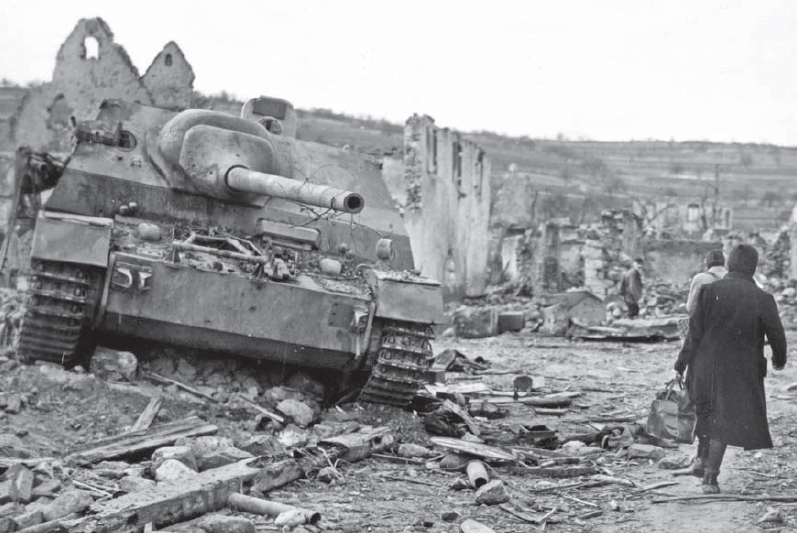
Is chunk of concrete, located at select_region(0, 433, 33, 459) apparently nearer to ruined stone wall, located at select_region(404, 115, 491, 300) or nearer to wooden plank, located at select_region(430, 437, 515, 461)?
wooden plank, located at select_region(430, 437, 515, 461)

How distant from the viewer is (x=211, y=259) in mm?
7328

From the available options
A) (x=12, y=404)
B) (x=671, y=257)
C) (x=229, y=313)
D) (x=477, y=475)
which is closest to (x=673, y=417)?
(x=477, y=475)

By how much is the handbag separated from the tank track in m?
1.74

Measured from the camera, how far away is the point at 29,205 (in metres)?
8.77

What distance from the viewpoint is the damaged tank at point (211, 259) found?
702 cm

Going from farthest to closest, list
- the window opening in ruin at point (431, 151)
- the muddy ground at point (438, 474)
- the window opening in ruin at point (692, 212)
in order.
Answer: the window opening in ruin at point (692, 212) < the window opening in ruin at point (431, 151) < the muddy ground at point (438, 474)

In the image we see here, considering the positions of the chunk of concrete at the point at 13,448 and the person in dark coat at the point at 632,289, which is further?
the person in dark coat at the point at 632,289

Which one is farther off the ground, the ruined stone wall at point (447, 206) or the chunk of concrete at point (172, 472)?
the ruined stone wall at point (447, 206)

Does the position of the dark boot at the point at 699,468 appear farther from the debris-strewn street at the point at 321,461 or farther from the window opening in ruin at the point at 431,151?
the window opening in ruin at the point at 431,151

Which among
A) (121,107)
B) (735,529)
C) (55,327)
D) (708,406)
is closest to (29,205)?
(121,107)

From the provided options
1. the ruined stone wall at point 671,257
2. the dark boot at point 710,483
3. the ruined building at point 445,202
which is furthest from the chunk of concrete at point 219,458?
the ruined stone wall at point 671,257

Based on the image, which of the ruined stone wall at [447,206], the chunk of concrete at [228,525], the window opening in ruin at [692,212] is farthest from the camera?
the window opening in ruin at [692,212]

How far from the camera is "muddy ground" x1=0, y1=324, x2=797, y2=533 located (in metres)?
4.86

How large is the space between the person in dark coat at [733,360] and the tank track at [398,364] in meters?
2.32
